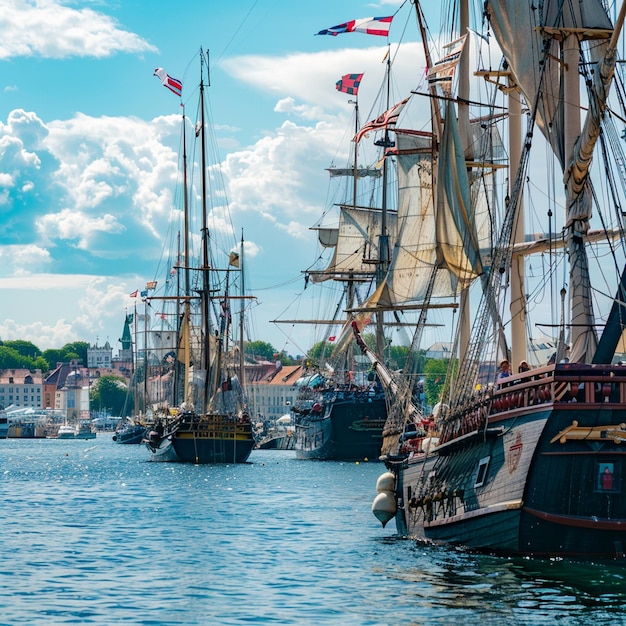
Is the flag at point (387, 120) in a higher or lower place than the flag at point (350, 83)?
lower

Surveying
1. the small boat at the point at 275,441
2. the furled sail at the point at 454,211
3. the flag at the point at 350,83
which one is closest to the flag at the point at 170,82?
the flag at the point at 350,83

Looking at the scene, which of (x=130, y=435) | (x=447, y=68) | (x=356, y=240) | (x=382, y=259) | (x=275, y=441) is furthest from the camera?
(x=275, y=441)

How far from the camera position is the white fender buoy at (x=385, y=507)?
37.0 meters

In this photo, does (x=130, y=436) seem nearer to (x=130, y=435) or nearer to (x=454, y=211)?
(x=130, y=435)

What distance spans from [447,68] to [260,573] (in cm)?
1804

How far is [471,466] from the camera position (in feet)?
94.4

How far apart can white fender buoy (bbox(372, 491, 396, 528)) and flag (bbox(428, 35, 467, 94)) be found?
498 inches

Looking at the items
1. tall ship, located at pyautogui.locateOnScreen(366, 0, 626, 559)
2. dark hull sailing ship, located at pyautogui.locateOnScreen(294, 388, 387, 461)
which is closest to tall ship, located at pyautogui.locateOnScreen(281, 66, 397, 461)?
dark hull sailing ship, located at pyautogui.locateOnScreen(294, 388, 387, 461)

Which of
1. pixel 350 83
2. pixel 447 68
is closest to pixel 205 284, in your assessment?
pixel 350 83

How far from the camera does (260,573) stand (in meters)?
29.4

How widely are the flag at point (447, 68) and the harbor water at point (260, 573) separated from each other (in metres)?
13.6

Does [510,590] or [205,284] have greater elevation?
[205,284]

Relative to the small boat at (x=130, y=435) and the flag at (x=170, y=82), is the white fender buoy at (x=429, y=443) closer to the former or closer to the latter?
the flag at (x=170, y=82)

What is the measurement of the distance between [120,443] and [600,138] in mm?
153491
